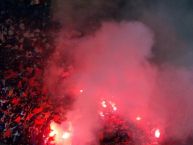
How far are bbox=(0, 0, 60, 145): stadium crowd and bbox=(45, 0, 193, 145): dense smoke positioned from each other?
0.46m

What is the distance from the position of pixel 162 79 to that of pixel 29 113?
4.94 meters

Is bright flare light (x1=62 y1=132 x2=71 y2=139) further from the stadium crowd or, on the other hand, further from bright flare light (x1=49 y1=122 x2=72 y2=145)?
the stadium crowd

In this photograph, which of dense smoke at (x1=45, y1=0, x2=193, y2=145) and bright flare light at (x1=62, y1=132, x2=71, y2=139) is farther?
dense smoke at (x1=45, y1=0, x2=193, y2=145)

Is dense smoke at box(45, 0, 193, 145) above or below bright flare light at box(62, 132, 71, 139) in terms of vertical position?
above

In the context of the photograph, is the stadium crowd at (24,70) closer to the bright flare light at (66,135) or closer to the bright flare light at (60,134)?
the bright flare light at (60,134)

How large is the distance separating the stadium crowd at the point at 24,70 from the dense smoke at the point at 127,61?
46 centimetres

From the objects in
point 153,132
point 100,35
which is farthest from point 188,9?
point 153,132

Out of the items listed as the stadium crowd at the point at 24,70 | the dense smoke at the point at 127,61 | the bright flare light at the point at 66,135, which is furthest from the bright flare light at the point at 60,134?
the dense smoke at the point at 127,61

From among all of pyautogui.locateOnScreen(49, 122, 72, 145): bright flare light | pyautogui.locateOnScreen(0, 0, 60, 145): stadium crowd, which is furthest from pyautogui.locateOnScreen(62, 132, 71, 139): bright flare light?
pyautogui.locateOnScreen(0, 0, 60, 145): stadium crowd

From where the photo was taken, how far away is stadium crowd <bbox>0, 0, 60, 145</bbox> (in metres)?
7.84

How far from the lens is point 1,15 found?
8844 mm

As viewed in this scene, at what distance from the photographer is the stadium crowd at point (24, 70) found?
7844 mm

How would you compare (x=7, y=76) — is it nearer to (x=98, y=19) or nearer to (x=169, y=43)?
(x=98, y=19)

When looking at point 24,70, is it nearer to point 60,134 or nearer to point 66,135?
point 60,134
